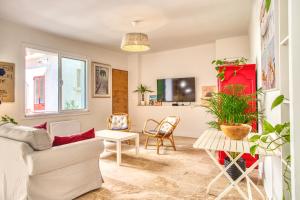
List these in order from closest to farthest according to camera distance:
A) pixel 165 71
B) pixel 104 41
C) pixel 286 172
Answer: pixel 286 172
pixel 104 41
pixel 165 71

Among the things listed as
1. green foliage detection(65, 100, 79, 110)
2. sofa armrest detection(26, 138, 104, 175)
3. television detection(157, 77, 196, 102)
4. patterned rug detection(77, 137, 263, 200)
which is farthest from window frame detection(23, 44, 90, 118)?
sofa armrest detection(26, 138, 104, 175)

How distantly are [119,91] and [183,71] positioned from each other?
2.25m

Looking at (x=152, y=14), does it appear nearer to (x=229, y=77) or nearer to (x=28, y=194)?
(x=229, y=77)

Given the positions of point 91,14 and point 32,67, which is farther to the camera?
point 32,67

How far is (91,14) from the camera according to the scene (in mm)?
3525

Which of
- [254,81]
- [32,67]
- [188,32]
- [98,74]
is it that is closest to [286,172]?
[254,81]

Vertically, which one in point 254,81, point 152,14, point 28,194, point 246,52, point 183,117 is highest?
point 152,14

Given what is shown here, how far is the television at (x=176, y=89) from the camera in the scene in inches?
232

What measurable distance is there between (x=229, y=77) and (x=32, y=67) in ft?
16.2

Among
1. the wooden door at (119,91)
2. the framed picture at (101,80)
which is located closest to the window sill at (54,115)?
the framed picture at (101,80)

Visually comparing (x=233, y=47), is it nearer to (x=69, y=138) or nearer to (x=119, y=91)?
(x=119, y=91)

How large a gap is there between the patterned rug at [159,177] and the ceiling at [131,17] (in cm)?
272

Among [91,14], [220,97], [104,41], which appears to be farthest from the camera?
[104,41]

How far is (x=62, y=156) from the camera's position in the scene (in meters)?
2.05
